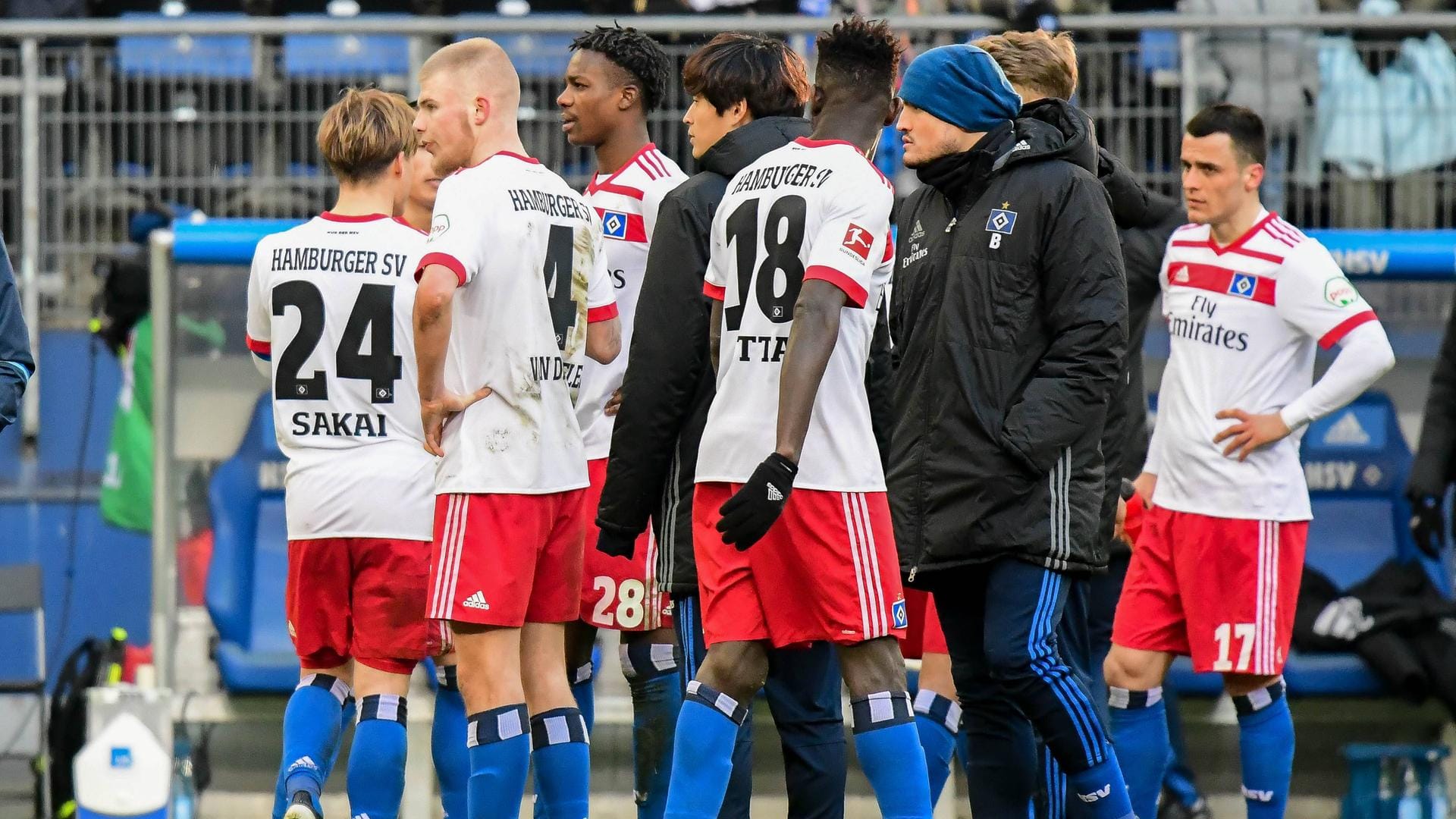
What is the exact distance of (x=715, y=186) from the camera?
16.4 ft

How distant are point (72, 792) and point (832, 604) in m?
4.30

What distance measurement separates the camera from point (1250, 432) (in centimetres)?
604

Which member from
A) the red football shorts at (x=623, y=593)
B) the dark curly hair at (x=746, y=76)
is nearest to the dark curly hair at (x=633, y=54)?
the dark curly hair at (x=746, y=76)

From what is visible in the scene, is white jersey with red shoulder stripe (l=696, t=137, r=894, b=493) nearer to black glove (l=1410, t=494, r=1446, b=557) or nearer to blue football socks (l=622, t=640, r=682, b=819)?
blue football socks (l=622, t=640, r=682, b=819)

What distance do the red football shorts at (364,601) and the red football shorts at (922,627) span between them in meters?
1.46

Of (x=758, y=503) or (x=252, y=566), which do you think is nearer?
(x=758, y=503)

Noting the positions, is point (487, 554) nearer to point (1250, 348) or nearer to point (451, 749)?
point (451, 749)

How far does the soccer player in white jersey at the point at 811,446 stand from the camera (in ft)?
14.4

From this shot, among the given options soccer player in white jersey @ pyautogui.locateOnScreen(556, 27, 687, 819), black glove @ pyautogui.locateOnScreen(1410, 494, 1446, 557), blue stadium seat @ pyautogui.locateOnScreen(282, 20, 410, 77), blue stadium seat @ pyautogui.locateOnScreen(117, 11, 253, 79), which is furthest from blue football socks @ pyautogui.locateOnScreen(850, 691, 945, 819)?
blue stadium seat @ pyautogui.locateOnScreen(117, 11, 253, 79)

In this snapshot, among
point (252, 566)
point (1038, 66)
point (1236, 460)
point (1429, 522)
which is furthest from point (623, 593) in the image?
point (1429, 522)

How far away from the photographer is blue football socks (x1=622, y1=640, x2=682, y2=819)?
540cm

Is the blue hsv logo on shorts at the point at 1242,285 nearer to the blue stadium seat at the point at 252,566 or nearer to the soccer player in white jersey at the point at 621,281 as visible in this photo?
the soccer player in white jersey at the point at 621,281

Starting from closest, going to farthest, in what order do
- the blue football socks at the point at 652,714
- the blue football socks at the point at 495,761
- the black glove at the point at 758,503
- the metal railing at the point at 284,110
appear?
1. the black glove at the point at 758,503
2. the blue football socks at the point at 495,761
3. the blue football socks at the point at 652,714
4. the metal railing at the point at 284,110

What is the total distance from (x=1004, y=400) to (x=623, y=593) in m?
1.46
